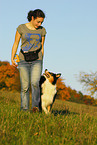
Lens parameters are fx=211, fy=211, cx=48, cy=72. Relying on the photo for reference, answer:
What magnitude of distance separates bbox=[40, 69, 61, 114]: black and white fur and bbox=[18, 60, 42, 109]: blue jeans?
0.14 metres

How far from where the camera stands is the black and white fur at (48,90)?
5.44 meters

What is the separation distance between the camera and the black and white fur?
5.44 m

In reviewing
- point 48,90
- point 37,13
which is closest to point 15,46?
point 37,13

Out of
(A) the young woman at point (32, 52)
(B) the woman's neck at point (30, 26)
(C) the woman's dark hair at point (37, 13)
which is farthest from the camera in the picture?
(B) the woman's neck at point (30, 26)

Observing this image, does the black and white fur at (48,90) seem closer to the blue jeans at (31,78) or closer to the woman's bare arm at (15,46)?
the blue jeans at (31,78)

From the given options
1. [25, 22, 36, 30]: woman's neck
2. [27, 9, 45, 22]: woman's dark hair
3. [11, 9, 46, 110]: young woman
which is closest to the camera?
[27, 9, 45, 22]: woman's dark hair

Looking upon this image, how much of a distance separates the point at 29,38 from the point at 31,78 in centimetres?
107

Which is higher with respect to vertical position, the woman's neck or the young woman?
the woman's neck

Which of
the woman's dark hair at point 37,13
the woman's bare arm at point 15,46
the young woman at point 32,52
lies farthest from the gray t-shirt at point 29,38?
the woman's dark hair at point 37,13

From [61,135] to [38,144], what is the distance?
611 millimetres

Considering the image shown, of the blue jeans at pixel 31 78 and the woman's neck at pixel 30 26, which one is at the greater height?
the woman's neck at pixel 30 26

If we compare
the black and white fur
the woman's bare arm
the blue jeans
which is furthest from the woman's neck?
the black and white fur

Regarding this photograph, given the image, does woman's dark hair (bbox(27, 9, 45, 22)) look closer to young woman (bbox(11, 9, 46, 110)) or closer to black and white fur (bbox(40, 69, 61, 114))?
young woman (bbox(11, 9, 46, 110))

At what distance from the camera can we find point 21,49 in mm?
5820
